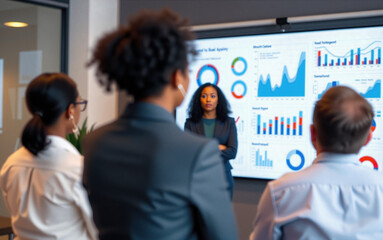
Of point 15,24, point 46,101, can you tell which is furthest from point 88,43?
point 46,101

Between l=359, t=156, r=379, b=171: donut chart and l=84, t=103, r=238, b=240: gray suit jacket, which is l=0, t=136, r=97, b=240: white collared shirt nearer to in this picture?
l=84, t=103, r=238, b=240: gray suit jacket

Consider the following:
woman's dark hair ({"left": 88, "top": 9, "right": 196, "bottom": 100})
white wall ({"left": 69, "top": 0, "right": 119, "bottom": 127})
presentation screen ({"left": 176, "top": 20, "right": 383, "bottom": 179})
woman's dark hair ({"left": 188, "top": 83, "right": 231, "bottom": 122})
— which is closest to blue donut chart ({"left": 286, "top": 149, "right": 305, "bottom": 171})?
presentation screen ({"left": 176, "top": 20, "right": 383, "bottom": 179})

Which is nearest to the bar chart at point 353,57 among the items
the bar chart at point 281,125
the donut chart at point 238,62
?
the bar chart at point 281,125

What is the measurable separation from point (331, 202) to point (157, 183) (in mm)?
624

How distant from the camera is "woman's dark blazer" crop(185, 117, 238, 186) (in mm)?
3833

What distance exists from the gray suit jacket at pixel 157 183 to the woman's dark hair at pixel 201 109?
3048mm

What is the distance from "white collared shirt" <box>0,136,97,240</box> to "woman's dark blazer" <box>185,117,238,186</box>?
7.53 ft

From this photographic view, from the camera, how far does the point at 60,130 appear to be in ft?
5.61

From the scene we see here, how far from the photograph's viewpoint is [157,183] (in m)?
0.95

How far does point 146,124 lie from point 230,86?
11.3 feet

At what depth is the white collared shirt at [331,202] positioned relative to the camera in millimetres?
1293

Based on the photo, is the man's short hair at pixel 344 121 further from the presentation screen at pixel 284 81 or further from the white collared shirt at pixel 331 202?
the presentation screen at pixel 284 81

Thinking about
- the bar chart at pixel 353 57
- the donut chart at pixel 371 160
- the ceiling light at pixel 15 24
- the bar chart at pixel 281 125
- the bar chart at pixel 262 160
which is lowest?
the bar chart at pixel 262 160

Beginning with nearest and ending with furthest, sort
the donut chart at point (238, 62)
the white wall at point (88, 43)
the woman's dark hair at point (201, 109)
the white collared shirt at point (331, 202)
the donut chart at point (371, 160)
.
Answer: the white collared shirt at point (331, 202), the donut chart at point (371, 160), the woman's dark hair at point (201, 109), the donut chart at point (238, 62), the white wall at point (88, 43)
